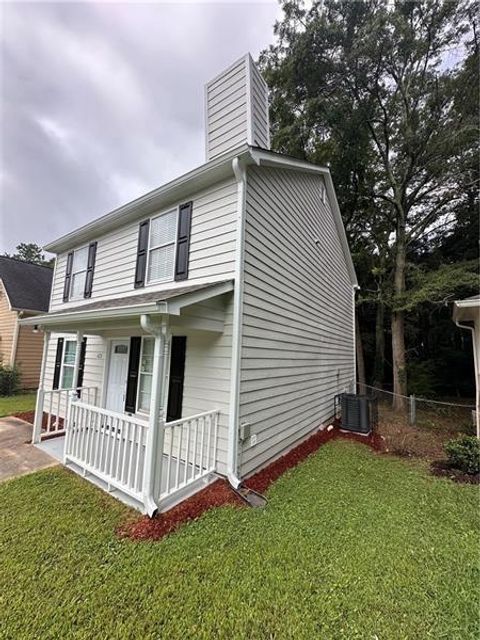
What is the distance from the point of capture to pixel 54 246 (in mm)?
8484

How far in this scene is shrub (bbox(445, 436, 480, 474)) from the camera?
493cm

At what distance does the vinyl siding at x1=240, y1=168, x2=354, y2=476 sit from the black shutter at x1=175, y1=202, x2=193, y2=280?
4.13ft

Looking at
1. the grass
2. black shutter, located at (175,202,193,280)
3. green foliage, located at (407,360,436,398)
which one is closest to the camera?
black shutter, located at (175,202,193,280)

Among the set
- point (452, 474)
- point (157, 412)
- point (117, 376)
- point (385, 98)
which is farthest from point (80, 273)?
point (385, 98)

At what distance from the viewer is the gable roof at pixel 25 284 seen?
12380 mm

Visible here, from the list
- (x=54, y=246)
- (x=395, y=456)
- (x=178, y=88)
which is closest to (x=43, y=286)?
(x=54, y=246)

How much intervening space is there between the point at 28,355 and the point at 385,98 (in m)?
18.7

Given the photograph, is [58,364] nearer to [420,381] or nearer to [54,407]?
[54,407]

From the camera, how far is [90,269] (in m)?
7.56

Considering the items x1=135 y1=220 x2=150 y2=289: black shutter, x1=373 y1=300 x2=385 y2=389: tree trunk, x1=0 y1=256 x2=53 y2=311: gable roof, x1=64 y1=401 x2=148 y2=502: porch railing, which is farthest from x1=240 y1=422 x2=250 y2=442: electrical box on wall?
x1=373 y1=300 x2=385 y2=389: tree trunk

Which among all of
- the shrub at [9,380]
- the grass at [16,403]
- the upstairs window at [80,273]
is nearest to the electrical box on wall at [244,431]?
the upstairs window at [80,273]

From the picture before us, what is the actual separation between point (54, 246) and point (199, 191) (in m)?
Result: 6.01

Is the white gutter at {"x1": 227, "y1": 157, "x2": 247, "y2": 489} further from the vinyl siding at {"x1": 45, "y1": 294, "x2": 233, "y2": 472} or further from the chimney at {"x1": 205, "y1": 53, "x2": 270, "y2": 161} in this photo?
the chimney at {"x1": 205, "y1": 53, "x2": 270, "y2": 161}

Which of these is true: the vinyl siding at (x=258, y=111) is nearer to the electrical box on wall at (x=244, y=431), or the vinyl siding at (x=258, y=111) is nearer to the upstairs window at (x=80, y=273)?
the upstairs window at (x=80, y=273)
